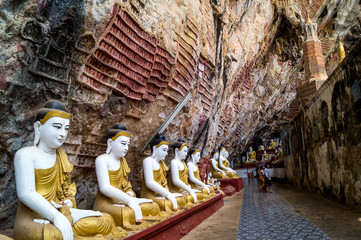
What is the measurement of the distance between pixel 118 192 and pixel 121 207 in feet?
0.63

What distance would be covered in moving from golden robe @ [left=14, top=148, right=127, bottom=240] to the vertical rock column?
1063 centimetres

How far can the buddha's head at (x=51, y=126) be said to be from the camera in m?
2.28

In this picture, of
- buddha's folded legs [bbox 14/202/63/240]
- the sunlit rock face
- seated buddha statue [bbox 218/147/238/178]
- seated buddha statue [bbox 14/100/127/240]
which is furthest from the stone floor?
seated buddha statue [bbox 218/147/238/178]

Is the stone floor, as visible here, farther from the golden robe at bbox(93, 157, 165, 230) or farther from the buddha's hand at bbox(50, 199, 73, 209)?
the buddha's hand at bbox(50, 199, 73, 209)

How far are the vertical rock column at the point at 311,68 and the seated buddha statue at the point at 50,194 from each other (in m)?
10.7

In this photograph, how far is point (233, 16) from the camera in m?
8.98

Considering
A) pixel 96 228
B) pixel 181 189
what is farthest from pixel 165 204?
pixel 96 228

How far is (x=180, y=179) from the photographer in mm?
4793

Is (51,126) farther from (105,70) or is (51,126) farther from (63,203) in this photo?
(105,70)

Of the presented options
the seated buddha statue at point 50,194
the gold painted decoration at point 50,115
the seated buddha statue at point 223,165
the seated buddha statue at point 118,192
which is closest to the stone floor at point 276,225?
the seated buddha statue at point 118,192

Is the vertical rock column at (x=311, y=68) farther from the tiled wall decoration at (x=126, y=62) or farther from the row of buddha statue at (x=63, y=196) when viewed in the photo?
the row of buddha statue at (x=63, y=196)

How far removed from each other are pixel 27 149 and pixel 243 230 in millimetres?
3257

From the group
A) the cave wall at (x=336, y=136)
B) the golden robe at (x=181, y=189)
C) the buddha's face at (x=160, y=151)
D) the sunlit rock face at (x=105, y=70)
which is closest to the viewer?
the sunlit rock face at (x=105, y=70)

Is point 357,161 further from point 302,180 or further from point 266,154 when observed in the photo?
point 266,154
